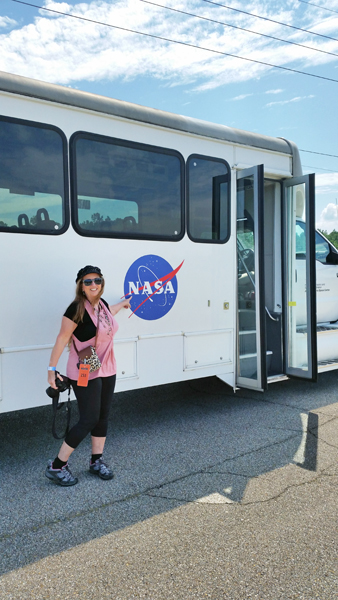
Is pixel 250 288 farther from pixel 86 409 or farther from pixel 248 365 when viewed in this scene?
pixel 86 409

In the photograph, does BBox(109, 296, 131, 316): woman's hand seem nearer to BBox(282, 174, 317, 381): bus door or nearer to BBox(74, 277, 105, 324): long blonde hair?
BBox(74, 277, 105, 324): long blonde hair

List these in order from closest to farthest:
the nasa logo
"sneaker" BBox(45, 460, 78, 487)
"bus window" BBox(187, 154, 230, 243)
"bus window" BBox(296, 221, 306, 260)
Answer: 1. "sneaker" BBox(45, 460, 78, 487)
2. the nasa logo
3. "bus window" BBox(187, 154, 230, 243)
4. "bus window" BBox(296, 221, 306, 260)

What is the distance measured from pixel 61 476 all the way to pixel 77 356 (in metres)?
0.87

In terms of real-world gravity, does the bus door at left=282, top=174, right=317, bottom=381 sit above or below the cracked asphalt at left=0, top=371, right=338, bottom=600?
above

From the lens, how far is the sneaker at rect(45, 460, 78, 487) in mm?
3457

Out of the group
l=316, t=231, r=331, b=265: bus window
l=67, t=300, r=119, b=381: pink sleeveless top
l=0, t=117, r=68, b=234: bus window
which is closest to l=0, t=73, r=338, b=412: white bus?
l=0, t=117, r=68, b=234: bus window

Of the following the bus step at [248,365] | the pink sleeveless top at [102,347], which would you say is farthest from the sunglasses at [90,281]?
the bus step at [248,365]

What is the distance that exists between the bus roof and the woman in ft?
4.85

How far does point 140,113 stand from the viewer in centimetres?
432

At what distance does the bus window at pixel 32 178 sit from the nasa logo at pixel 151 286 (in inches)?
31.0

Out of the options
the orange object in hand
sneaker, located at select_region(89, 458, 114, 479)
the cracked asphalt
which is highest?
the orange object in hand

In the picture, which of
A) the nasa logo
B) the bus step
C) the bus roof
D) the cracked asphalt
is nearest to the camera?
the cracked asphalt

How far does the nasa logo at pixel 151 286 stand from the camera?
4.29 m

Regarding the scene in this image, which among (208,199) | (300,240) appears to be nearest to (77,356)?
Answer: (208,199)
